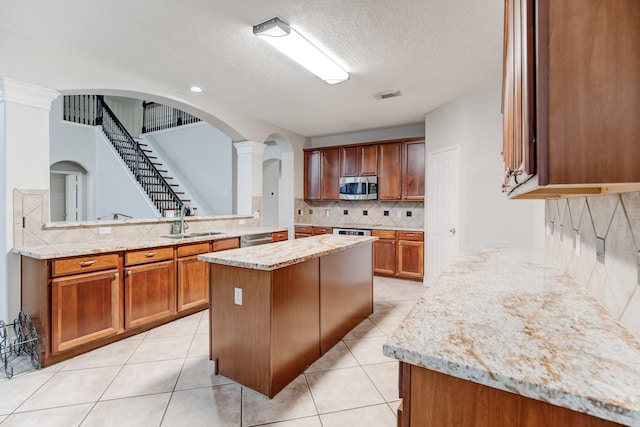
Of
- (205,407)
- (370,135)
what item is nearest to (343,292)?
(205,407)

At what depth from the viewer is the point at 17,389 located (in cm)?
209

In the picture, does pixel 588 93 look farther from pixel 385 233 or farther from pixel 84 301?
pixel 385 233

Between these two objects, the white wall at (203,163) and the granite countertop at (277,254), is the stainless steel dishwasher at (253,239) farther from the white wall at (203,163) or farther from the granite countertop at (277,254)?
the white wall at (203,163)

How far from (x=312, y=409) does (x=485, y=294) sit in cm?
126

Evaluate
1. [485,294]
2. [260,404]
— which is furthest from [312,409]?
[485,294]

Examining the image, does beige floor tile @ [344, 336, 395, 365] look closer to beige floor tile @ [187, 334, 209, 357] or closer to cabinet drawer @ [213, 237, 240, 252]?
beige floor tile @ [187, 334, 209, 357]

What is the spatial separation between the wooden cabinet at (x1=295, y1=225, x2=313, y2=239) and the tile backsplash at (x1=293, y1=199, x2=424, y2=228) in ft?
0.56

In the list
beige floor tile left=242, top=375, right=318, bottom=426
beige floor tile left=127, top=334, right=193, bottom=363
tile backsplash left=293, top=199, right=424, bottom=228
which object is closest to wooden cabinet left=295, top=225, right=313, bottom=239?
tile backsplash left=293, top=199, right=424, bottom=228

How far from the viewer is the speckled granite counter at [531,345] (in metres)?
0.68

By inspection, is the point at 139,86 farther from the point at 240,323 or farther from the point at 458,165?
the point at 458,165

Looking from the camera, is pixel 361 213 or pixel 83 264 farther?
pixel 361 213

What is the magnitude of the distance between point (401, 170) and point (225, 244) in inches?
123

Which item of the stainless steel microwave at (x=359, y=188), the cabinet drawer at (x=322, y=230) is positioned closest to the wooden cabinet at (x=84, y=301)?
the cabinet drawer at (x=322, y=230)

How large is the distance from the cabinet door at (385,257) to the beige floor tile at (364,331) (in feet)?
6.53
